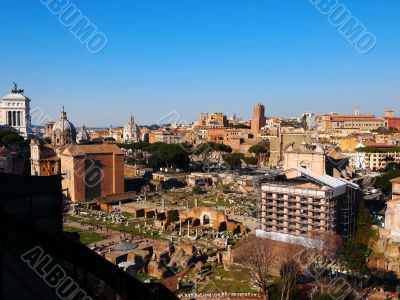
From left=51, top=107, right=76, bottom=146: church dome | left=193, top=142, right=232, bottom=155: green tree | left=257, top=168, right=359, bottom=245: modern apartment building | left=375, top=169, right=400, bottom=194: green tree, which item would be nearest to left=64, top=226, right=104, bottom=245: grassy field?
left=257, top=168, right=359, bottom=245: modern apartment building

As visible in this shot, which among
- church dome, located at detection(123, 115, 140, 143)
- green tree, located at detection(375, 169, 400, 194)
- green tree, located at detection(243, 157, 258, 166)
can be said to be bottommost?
green tree, located at detection(243, 157, 258, 166)

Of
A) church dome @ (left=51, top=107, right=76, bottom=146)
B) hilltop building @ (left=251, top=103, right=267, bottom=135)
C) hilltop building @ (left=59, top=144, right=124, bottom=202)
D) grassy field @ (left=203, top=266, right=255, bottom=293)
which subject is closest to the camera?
grassy field @ (left=203, top=266, right=255, bottom=293)

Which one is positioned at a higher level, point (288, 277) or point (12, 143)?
point (12, 143)

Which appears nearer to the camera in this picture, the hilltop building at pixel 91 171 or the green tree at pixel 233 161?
the hilltop building at pixel 91 171

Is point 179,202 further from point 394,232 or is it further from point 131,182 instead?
point 394,232

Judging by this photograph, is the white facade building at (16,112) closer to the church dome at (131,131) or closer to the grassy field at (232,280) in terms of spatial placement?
the church dome at (131,131)

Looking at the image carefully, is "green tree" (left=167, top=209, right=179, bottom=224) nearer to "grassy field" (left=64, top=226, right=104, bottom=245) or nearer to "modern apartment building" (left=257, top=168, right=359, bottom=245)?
"grassy field" (left=64, top=226, right=104, bottom=245)

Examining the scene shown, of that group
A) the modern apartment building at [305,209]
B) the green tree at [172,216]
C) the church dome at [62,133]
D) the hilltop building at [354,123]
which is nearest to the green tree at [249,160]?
the church dome at [62,133]

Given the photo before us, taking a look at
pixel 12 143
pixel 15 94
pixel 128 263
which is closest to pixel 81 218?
pixel 128 263

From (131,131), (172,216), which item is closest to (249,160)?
(172,216)
